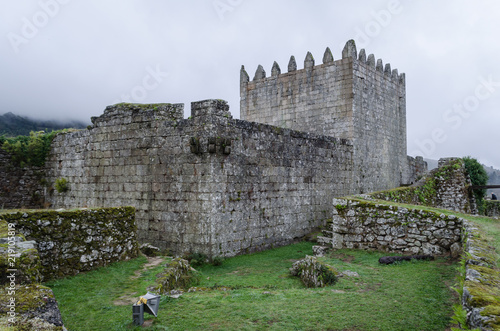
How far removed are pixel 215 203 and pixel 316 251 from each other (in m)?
3.20

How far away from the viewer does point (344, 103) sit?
17.4m

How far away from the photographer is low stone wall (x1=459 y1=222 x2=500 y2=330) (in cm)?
285

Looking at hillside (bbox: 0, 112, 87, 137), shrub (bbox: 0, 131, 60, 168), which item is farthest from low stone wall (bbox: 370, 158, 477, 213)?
hillside (bbox: 0, 112, 87, 137)

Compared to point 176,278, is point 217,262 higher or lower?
lower

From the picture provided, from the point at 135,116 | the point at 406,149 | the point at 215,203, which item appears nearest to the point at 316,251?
the point at 215,203

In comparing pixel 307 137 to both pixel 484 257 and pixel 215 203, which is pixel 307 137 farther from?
pixel 484 257

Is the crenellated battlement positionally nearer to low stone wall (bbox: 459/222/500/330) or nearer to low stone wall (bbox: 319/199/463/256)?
low stone wall (bbox: 319/199/463/256)

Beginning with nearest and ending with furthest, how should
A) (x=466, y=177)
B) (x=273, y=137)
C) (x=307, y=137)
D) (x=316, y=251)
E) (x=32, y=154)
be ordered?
(x=316, y=251)
(x=273, y=137)
(x=307, y=137)
(x=32, y=154)
(x=466, y=177)

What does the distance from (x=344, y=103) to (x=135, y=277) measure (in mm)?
13359

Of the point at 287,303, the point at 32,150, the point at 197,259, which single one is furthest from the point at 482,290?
the point at 32,150

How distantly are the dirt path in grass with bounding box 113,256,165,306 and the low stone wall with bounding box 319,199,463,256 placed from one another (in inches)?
180

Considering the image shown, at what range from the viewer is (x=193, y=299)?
19.2 ft

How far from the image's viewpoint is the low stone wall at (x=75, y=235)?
5988 mm

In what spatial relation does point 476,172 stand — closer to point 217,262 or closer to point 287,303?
point 217,262
